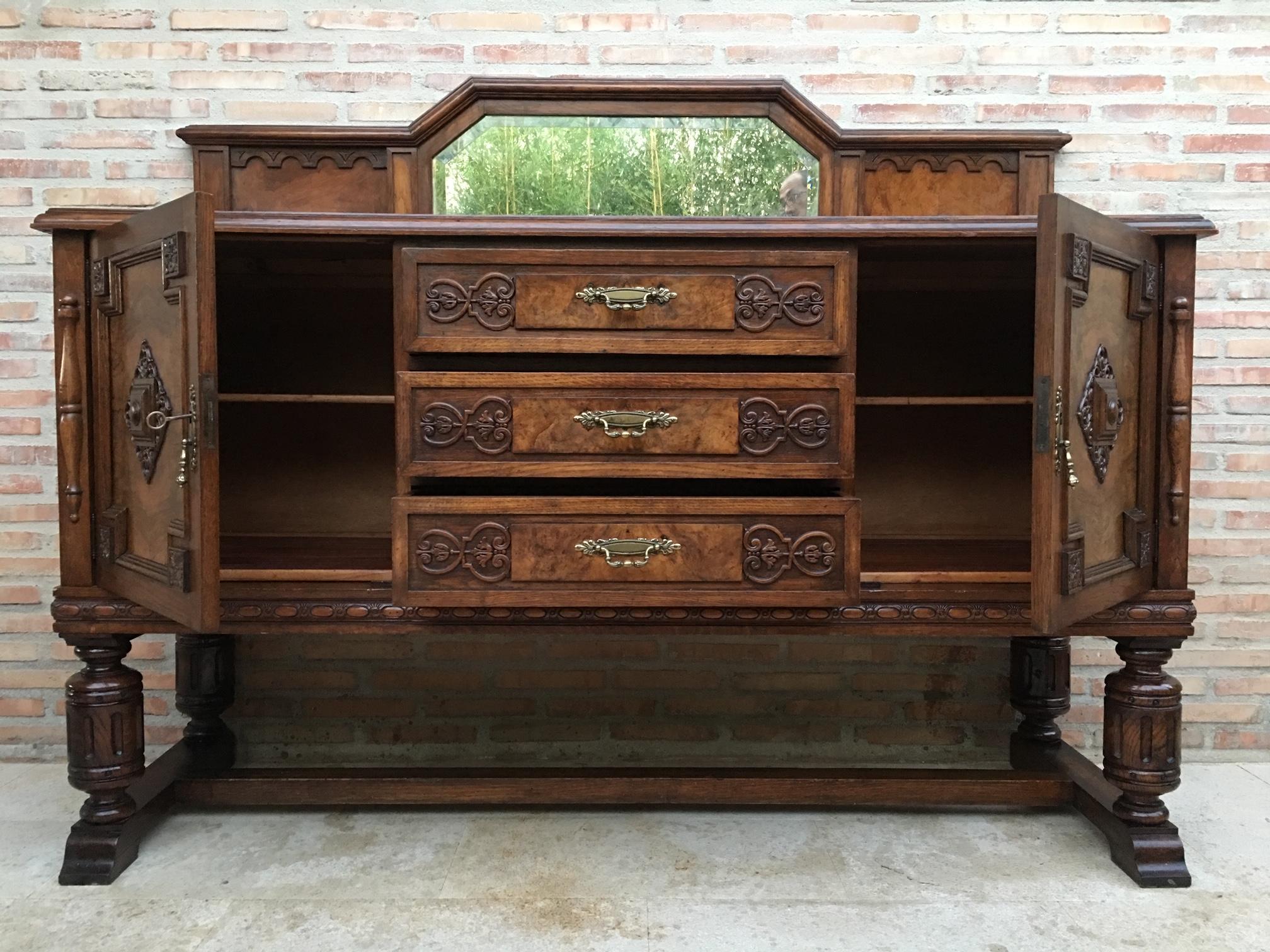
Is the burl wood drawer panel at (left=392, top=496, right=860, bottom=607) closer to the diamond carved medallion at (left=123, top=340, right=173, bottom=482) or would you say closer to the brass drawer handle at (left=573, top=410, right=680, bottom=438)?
the brass drawer handle at (left=573, top=410, right=680, bottom=438)

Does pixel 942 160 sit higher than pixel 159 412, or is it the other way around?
pixel 942 160

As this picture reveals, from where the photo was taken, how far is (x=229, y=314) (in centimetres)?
243

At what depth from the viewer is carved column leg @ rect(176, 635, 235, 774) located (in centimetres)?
240

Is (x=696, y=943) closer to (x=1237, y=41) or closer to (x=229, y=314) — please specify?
(x=229, y=314)

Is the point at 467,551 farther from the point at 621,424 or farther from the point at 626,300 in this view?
the point at 626,300

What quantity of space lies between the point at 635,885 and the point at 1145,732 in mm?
1090

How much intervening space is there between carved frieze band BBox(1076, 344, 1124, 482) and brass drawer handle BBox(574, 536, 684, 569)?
0.79m

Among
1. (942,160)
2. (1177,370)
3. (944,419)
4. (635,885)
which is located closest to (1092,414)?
(1177,370)

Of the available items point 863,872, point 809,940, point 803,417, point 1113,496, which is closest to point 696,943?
point 809,940

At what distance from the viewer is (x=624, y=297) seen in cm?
180

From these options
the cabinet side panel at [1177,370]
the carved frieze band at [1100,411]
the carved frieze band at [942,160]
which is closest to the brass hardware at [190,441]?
the carved frieze band at [1100,411]

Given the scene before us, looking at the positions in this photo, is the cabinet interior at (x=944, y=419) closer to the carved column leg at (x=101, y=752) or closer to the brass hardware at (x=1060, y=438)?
the brass hardware at (x=1060, y=438)

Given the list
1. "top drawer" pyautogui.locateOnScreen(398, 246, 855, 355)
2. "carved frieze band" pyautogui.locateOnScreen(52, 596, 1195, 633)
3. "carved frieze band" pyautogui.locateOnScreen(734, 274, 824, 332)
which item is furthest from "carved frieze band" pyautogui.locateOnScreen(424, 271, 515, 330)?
"carved frieze band" pyautogui.locateOnScreen(52, 596, 1195, 633)

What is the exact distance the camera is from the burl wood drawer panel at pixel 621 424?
1.80 meters
